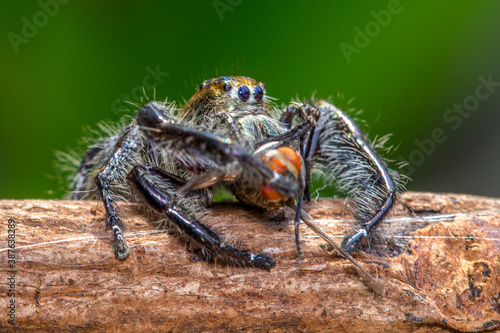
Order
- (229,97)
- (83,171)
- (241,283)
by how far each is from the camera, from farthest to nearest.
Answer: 1. (83,171)
2. (229,97)
3. (241,283)

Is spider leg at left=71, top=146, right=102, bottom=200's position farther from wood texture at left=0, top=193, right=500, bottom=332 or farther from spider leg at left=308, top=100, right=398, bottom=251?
spider leg at left=308, top=100, right=398, bottom=251

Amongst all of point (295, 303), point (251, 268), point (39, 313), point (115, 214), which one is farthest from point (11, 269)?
point (295, 303)

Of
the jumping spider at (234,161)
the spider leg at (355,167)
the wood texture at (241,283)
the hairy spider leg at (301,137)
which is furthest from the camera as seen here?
the spider leg at (355,167)

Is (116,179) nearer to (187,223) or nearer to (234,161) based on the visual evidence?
(187,223)

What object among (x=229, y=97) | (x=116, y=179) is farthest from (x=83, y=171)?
(x=229, y=97)

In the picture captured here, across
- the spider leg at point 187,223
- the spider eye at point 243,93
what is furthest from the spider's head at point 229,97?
the spider leg at point 187,223

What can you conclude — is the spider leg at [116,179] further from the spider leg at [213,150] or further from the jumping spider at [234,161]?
the spider leg at [213,150]

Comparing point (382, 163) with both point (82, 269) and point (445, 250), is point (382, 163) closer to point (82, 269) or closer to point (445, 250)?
point (445, 250)
